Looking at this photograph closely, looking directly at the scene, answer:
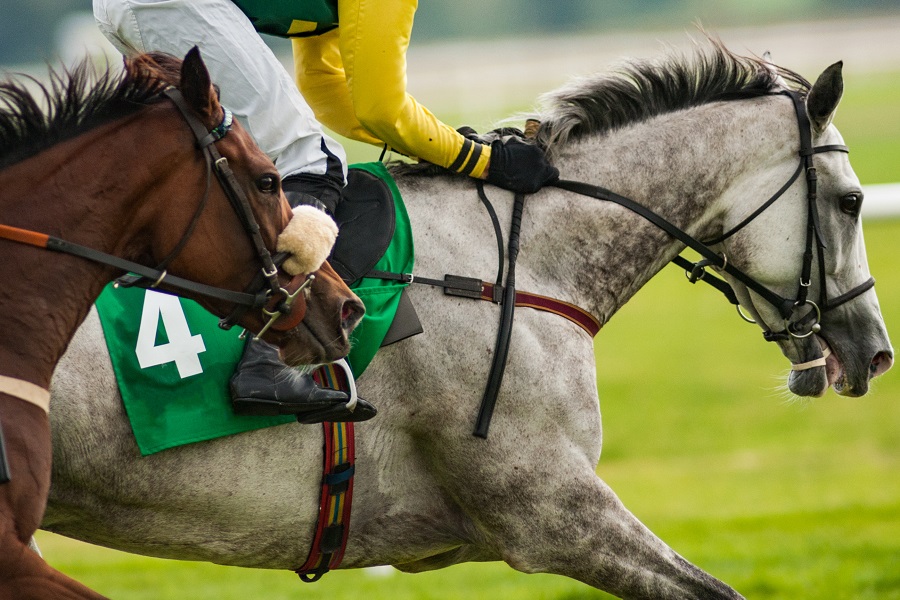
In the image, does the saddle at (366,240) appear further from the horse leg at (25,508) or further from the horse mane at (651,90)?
the horse leg at (25,508)

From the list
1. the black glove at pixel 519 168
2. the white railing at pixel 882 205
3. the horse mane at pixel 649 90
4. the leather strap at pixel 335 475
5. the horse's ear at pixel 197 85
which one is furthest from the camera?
the white railing at pixel 882 205

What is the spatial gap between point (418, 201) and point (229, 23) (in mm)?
861

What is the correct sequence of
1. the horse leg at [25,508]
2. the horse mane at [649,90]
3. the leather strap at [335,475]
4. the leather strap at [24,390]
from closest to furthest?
the horse leg at [25,508] < the leather strap at [24,390] < the leather strap at [335,475] < the horse mane at [649,90]

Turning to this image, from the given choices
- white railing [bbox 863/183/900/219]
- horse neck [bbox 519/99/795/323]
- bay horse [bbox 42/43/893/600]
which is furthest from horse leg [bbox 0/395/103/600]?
white railing [bbox 863/183/900/219]

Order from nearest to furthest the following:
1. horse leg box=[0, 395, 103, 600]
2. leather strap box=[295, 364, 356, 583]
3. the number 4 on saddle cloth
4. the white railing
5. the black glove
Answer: horse leg box=[0, 395, 103, 600], the number 4 on saddle cloth, leather strap box=[295, 364, 356, 583], the black glove, the white railing

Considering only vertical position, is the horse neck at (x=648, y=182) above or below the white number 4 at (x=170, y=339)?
above

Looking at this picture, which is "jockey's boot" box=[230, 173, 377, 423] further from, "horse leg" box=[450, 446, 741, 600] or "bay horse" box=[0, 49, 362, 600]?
"horse leg" box=[450, 446, 741, 600]

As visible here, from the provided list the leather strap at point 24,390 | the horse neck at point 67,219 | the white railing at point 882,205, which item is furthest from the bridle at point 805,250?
the white railing at point 882,205

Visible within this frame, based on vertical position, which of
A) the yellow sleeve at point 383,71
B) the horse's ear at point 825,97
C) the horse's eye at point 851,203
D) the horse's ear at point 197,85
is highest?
the horse's ear at point 825,97

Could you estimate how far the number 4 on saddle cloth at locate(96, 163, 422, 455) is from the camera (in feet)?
10.9

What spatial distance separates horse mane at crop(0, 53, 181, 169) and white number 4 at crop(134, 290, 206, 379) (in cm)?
68

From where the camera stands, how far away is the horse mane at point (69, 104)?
2.83 m

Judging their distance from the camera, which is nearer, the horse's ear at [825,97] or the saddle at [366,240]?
the saddle at [366,240]

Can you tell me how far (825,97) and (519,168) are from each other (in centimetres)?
113
